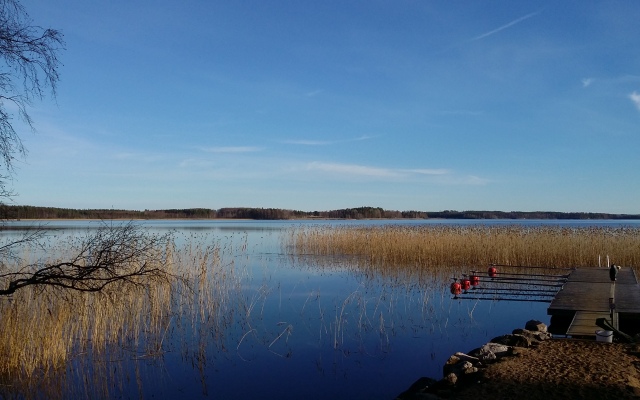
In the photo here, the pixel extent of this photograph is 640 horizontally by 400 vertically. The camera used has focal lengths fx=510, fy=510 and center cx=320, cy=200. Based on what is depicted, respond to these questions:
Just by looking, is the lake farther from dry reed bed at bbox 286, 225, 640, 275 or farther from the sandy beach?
dry reed bed at bbox 286, 225, 640, 275

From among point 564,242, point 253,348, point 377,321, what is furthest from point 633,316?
point 564,242

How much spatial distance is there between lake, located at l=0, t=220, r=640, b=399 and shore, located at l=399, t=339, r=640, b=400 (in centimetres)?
137

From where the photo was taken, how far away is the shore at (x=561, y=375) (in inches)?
194

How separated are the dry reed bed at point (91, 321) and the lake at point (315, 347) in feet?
1.21

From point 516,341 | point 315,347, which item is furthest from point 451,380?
point 315,347

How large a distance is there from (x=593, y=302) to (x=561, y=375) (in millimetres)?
4572

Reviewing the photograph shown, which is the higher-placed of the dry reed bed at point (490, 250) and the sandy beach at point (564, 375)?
the dry reed bed at point (490, 250)

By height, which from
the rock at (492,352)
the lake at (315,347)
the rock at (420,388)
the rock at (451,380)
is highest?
the rock at (492,352)

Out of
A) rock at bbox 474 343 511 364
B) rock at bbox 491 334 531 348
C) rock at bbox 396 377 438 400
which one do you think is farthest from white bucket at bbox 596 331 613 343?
Answer: rock at bbox 396 377 438 400

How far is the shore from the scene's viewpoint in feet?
16.2

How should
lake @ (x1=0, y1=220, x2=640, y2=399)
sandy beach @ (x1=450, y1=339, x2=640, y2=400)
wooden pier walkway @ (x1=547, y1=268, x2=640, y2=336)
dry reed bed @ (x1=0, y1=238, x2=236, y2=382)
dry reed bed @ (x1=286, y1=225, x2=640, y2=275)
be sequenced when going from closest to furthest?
sandy beach @ (x1=450, y1=339, x2=640, y2=400)
lake @ (x1=0, y1=220, x2=640, y2=399)
dry reed bed @ (x1=0, y1=238, x2=236, y2=382)
wooden pier walkway @ (x1=547, y1=268, x2=640, y2=336)
dry reed bed @ (x1=286, y1=225, x2=640, y2=275)

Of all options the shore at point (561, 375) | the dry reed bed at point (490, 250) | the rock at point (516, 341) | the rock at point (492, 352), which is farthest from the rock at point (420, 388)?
the dry reed bed at point (490, 250)

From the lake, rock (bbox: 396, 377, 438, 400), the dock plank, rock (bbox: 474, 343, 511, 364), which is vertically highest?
the dock plank

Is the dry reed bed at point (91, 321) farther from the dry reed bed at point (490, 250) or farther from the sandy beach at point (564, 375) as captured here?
the dry reed bed at point (490, 250)
